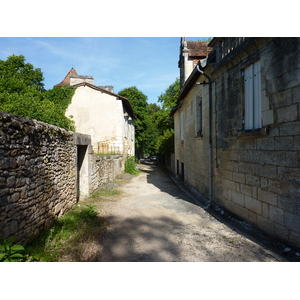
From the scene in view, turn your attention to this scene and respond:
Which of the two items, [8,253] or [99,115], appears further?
[99,115]

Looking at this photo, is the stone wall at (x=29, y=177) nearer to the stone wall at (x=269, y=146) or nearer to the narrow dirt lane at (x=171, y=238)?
the narrow dirt lane at (x=171, y=238)

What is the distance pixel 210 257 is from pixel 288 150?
2133mm

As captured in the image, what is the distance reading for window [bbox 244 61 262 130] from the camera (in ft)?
13.7

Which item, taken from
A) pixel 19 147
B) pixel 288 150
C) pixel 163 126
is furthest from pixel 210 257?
pixel 163 126

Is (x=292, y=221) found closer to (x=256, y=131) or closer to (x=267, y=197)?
(x=267, y=197)

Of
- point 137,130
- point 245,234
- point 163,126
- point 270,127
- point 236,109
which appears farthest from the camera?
point 137,130

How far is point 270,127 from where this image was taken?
3701 mm

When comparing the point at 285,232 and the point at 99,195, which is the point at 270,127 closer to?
the point at 285,232

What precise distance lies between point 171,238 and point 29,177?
288 centimetres

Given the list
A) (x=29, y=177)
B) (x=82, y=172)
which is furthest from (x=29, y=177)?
(x=82, y=172)

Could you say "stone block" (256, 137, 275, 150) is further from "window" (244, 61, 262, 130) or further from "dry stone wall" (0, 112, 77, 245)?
"dry stone wall" (0, 112, 77, 245)

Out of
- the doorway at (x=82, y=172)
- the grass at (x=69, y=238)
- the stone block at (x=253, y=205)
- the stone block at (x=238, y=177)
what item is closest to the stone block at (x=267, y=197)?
the stone block at (x=253, y=205)

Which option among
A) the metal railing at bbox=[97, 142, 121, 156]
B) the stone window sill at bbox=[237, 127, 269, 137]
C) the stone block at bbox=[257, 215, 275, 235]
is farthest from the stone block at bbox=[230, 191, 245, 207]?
the metal railing at bbox=[97, 142, 121, 156]

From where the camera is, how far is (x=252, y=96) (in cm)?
437
